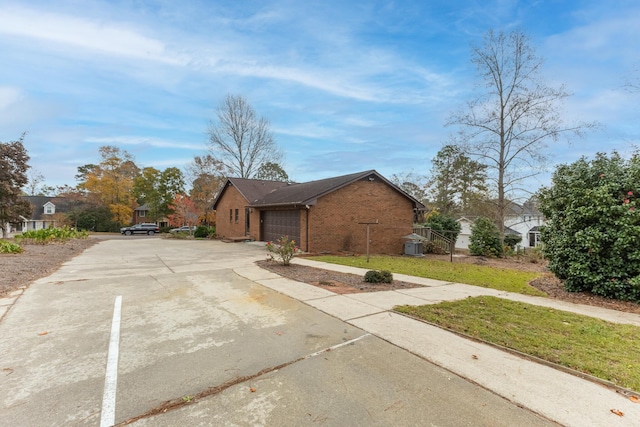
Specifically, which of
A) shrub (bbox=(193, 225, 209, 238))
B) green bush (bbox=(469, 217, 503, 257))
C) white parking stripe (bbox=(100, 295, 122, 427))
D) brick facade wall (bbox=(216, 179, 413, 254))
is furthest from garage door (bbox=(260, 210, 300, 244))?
white parking stripe (bbox=(100, 295, 122, 427))

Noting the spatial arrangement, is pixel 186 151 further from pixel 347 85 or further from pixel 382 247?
pixel 382 247

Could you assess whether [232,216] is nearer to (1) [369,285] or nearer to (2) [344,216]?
(2) [344,216]

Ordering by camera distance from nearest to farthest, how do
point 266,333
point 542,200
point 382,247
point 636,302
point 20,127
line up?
point 266,333
point 636,302
point 542,200
point 382,247
point 20,127

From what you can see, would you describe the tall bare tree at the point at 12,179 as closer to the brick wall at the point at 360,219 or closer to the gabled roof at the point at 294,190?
the gabled roof at the point at 294,190

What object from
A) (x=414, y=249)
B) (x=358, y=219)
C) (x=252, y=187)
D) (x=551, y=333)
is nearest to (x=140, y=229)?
(x=252, y=187)

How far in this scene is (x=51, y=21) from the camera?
867 centimetres

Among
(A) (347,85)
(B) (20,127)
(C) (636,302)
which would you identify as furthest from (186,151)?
(C) (636,302)

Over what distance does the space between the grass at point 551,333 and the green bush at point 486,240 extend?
11874 millimetres

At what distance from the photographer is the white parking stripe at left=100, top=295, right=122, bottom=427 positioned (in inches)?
96.0

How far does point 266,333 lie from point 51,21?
1102 centimetres

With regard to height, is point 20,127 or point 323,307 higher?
point 20,127

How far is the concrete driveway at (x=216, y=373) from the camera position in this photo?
2490mm

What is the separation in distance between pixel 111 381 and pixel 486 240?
1791 centimetres

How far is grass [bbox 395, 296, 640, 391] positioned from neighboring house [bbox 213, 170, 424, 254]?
962 cm
